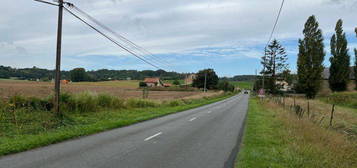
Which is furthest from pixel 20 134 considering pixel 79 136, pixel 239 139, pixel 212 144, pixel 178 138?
pixel 239 139

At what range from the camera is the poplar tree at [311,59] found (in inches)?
1898

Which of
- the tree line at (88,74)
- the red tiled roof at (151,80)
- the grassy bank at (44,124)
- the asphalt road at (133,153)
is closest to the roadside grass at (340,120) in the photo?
the asphalt road at (133,153)

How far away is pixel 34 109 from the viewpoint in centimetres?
1398

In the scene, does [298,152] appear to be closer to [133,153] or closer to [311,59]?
[133,153]

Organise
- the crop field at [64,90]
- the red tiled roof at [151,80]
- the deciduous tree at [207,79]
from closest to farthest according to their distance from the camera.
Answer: the crop field at [64,90] → the deciduous tree at [207,79] → the red tiled roof at [151,80]

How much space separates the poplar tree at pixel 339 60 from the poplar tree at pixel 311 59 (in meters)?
6.61

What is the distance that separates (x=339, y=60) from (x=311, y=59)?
9.16m

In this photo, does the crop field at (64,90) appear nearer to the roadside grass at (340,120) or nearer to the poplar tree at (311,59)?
the roadside grass at (340,120)

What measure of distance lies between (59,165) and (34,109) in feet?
32.3

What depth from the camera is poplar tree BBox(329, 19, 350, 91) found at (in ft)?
172

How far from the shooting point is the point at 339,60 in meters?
52.8

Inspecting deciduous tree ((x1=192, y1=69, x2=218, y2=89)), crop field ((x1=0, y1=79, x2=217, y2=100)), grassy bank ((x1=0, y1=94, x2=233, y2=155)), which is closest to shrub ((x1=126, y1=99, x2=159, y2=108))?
crop field ((x1=0, y1=79, x2=217, y2=100))

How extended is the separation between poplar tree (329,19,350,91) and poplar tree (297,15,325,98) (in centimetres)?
661

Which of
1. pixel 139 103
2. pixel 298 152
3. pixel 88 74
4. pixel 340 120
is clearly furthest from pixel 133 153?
pixel 88 74
